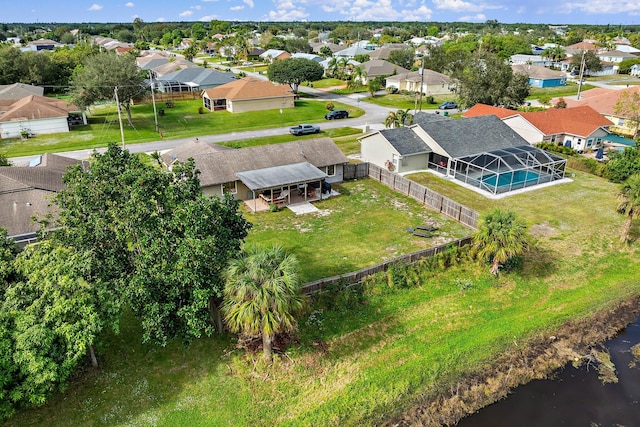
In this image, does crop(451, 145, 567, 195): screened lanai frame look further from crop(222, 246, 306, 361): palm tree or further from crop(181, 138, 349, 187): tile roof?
crop(222, 246, 306, 361): palm tree

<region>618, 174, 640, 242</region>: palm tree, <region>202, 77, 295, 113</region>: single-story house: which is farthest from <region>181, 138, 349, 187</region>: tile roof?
<region>202, 77, 295, 113</region>: single-story house

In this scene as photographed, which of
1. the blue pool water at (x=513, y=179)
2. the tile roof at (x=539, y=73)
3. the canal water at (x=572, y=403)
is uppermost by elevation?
the tile roof at (x=539, y=73)

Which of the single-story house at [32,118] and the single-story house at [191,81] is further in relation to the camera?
the single-story house at [191,81]

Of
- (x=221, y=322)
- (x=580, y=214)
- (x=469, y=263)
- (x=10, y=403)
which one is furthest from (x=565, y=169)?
(x=10, y=403)

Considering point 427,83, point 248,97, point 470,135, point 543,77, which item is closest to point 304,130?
point 248,97

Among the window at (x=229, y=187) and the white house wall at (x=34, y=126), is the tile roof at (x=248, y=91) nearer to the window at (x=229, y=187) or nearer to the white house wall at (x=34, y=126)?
the white house wall at (x=34, y=126)

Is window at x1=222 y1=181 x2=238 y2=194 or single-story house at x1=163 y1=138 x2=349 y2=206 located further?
window at x1=222 y1=181 x2=238 y2=194

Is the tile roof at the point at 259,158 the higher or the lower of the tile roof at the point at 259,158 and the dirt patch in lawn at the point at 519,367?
the higher

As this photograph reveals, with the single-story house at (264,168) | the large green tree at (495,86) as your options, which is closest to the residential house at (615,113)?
the large green tree at (495,86)
